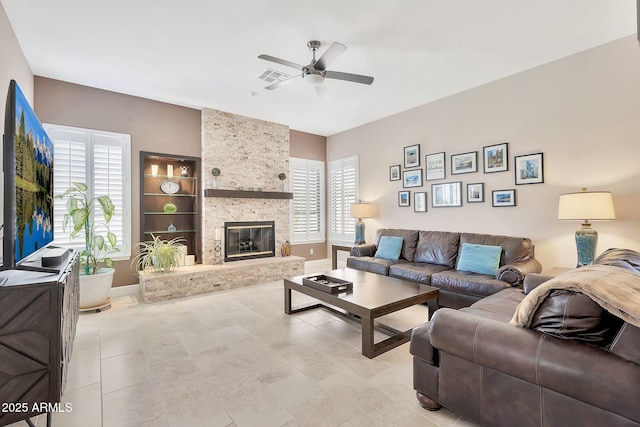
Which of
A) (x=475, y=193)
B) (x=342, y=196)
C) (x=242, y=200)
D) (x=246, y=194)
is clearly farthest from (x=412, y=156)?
(x=242, y=200)

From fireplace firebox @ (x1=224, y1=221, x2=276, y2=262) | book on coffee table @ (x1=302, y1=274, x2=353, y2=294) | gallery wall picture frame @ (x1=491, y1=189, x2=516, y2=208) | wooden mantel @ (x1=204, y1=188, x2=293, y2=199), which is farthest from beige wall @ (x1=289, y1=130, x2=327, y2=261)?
gallery wall picture frame @ (x1=491, y1=189, x2=516, y2=208)

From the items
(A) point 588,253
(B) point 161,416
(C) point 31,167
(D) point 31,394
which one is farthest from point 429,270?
(C) point 31,167

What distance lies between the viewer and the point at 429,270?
402 cm

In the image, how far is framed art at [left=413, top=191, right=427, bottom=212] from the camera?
16.7 feet

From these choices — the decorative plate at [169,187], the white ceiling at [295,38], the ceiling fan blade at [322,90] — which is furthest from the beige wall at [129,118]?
the ceiling fan blade at [322,90]

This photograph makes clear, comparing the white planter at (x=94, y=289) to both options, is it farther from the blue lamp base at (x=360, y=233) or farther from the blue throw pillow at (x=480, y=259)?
the blue throw pillow at (x=480, y=259)

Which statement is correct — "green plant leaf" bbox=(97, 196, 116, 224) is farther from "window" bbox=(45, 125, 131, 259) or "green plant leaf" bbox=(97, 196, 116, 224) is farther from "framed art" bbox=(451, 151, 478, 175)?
"framed art" bbox=(451, 151, 478, 175)

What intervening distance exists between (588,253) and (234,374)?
12.0ft

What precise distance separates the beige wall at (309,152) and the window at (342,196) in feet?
1.16

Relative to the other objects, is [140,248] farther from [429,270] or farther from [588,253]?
[588,253]

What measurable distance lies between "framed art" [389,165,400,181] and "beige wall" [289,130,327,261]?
2.00m

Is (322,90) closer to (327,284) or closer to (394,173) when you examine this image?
(327,284)

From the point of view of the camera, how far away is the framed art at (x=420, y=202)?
508cm

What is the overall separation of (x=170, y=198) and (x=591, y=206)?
577cm
